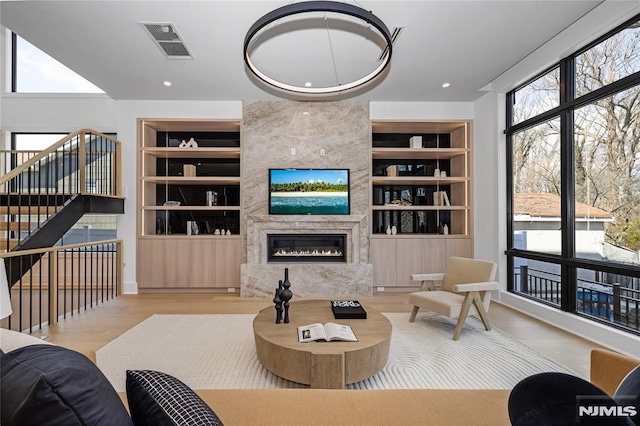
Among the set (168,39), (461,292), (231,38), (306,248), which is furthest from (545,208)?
(168,39)

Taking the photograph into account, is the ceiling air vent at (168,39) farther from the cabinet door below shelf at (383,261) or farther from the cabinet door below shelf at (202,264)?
the cabinet door below shelf at (383,261)

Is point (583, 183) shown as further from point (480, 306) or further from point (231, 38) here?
point (231, 38)

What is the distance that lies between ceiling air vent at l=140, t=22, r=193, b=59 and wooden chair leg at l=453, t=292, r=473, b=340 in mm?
3919

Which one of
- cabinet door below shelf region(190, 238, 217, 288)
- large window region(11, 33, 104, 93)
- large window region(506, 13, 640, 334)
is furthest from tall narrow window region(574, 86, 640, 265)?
large window region(11, 33, 104, 93)

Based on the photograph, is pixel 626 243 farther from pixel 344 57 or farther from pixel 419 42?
pixel 344 57

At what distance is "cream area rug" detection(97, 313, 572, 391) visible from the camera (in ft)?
7.43

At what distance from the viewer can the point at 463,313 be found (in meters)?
3.04

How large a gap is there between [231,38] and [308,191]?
7.78ft

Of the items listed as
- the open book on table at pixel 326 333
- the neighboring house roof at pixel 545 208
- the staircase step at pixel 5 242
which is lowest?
the open book on table at pixel 326 333

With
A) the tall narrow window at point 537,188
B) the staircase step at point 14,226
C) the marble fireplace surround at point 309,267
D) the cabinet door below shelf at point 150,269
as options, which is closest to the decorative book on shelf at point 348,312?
the marble fireplace surround at point 309,267

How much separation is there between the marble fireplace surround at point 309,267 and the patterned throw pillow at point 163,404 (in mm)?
3913

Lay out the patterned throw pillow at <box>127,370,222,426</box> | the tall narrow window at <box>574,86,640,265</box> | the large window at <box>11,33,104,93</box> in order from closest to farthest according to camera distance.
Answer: the patterned throw pillow at <box>127,370,222,426</box> < the tall narrow window at <box>574,86,640,265</box> < the large window at <box>11,33,104,93</box>

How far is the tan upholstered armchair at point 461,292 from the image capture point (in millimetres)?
3035

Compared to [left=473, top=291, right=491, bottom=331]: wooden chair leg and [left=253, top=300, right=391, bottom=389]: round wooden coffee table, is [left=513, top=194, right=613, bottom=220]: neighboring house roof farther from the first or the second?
[left=253, top=300, right=391, bottom=389]: round wooden coffee table
